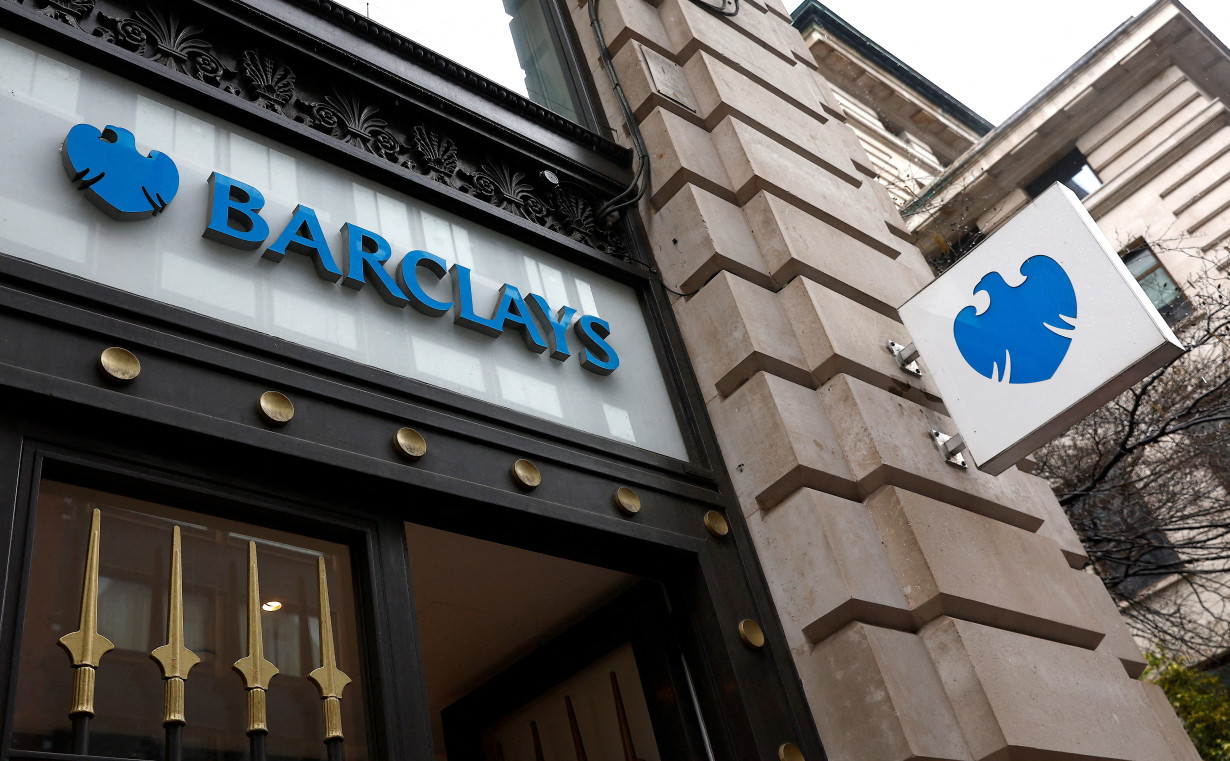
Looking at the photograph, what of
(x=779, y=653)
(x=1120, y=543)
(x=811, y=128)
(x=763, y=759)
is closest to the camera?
(x=763, y=759)

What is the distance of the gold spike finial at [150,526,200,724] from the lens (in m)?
3.36

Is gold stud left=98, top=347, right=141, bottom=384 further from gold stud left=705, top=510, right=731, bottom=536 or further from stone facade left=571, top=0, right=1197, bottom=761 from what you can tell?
stone facade left=571, top=0, right=1197, bottom=761

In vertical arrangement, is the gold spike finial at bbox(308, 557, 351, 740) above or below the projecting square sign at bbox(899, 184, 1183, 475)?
below

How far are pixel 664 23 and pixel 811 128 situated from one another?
1461 millimetres

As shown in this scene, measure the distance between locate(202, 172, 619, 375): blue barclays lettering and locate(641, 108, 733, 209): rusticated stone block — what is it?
141cm

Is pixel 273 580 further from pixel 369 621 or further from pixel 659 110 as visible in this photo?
pixel 659 110

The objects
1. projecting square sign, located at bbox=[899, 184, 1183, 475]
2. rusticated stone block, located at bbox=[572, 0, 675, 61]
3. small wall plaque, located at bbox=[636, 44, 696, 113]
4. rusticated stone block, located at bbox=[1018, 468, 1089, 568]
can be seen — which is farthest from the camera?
rusticated stone block, located at bbox=[572, 0, 675, 61]

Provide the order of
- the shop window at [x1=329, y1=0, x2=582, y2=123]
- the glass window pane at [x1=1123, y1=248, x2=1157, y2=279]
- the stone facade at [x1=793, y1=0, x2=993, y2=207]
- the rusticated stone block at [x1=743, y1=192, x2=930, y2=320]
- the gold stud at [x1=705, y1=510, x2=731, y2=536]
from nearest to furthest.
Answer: the gold stud at [x1=705, y1=510, x2=731, y2=536], the rusticated stone block at [x1=743, y1=192, x2=930, y2=320], the shop window at [x1=329, y1=0, x2=582, y2=123], the glass window pane at [x1=1123, y1=248, x2=1157, y2=279], the stone facade at [x1=793, y1=0, x2=993, y2=207]

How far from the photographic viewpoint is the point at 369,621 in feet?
13.5

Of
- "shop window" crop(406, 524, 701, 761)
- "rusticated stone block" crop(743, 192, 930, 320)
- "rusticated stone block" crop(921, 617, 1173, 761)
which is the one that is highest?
"rusticated stone block" crop(743, 192, 930, 320)

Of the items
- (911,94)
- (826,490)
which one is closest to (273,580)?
(826,490)

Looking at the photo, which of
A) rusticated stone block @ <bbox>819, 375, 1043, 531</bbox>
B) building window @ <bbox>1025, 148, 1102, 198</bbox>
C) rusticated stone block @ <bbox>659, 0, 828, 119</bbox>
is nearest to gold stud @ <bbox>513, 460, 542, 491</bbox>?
rusticated stone block @ <bbox>819, 375, 1043, 531</bbox>

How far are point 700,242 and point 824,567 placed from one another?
232 cm

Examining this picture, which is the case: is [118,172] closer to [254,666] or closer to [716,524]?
[254,666]
